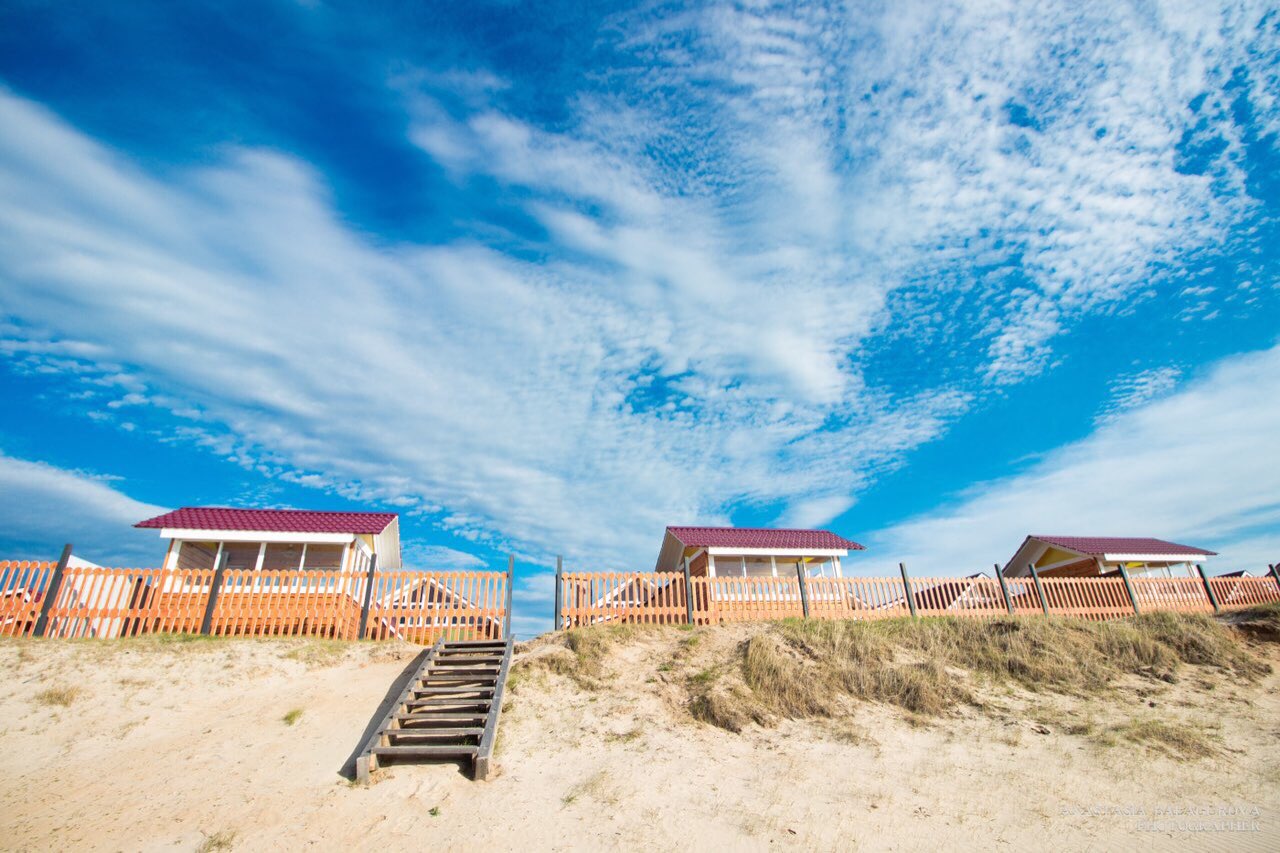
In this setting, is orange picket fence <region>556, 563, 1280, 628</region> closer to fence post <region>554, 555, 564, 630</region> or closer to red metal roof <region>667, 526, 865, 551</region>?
fence post <region>554, 555, 564, 630</region>

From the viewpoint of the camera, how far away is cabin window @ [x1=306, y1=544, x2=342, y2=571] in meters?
25.3

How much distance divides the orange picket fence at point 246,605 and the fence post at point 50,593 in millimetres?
39

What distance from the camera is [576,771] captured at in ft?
30.9

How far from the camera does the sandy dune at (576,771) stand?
7.64 metres

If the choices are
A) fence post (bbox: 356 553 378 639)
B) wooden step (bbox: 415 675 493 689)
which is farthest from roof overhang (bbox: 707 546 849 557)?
wooden step (bbox: 415 675 493 689)

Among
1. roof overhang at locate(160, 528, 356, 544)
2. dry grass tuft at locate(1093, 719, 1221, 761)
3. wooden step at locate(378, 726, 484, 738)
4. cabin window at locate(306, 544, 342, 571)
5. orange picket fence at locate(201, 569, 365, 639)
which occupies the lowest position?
dry grass tuft at locate(1093, 719, 1221, 761)

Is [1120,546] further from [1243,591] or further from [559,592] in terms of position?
[559,592]

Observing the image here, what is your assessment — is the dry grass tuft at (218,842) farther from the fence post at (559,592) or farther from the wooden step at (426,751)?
the fence post at (559,592)

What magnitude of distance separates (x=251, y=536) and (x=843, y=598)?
20820 millimetres

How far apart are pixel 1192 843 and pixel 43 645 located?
19.1 meters

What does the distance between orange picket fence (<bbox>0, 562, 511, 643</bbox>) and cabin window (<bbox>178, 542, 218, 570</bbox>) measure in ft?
35.1

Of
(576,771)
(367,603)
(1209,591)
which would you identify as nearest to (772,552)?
(1209,591)

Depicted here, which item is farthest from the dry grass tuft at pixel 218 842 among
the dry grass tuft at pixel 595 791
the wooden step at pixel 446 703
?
the dry grass tuft at pixel 595 791

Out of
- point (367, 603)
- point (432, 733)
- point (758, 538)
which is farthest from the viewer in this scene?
point (758, 538)
